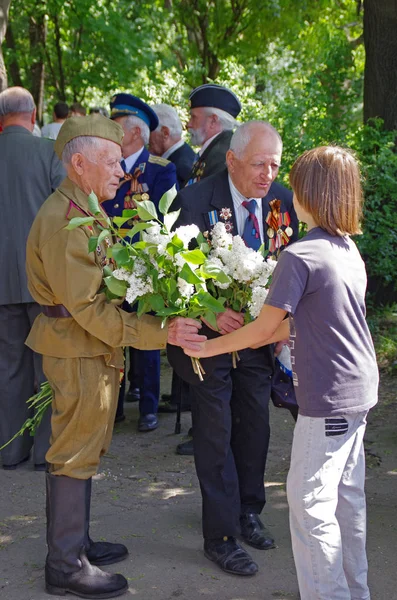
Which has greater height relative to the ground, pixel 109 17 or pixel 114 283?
pixel 109 17

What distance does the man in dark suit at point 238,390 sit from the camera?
157 inches

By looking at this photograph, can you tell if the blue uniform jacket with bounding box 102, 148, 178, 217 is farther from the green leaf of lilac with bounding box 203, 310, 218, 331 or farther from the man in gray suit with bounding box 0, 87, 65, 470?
the green leaf of lilac with bounding box 203, 310, 218, 331

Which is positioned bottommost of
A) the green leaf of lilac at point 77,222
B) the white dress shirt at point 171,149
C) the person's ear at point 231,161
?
the green leaf of lilac at point 77,222

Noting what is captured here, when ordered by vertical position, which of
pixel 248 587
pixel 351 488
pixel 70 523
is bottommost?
pixel 248 587

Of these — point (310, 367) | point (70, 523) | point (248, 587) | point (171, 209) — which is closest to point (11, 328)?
point (171, 209)

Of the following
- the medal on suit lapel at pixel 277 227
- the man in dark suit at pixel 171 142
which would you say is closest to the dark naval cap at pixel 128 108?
the man in dark suit at pixel 171 142

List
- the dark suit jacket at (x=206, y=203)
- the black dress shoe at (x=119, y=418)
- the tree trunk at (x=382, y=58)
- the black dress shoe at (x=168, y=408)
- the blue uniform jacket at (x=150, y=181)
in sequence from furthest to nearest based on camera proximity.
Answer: the tree trunk at (x=382, y=58) → the black dress shoe at (x=168, y=408) → the black dress shoe at (x=119, y=418) → the blue uniform jacket at (x=150, y=181) → the dark suit jacket at (x=206, y=203)

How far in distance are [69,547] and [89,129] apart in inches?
72.1

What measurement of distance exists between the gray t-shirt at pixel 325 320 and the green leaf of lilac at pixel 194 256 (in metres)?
0.44

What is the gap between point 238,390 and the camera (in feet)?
13.9

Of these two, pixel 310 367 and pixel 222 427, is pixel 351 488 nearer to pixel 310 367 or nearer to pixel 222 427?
pixel 310 367

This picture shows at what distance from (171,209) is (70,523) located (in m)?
1.63

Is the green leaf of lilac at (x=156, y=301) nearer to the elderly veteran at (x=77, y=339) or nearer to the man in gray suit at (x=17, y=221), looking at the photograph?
the elderly veteran at (x=77, y=339)

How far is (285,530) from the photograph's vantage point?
14.6ft
